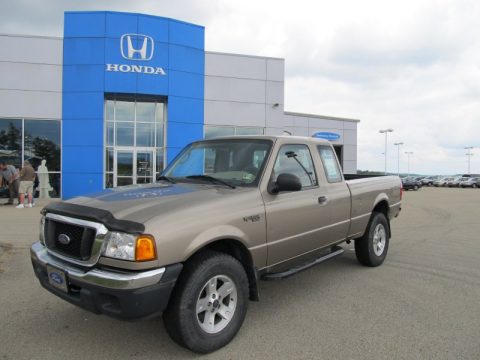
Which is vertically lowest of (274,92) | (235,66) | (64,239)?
(64,239)

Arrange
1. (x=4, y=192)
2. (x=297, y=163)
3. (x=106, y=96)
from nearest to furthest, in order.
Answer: (x=297, y=163), (x=4, y=192), (x=106, y=96)

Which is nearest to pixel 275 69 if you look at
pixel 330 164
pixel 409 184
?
pixel 330 164

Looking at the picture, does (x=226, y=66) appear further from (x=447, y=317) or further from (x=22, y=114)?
(x=447, y=317)

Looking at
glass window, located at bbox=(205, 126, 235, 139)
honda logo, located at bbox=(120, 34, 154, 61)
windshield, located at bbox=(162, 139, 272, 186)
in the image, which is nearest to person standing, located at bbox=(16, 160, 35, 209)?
honda logo, located at bbox=(120, 34, 154, 61)

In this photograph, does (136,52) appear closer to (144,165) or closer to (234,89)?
(234,89)

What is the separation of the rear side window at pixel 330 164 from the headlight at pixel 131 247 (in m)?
2.77

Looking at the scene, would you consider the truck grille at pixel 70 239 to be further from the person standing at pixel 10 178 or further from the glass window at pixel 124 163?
the glass window at pixel 124 163

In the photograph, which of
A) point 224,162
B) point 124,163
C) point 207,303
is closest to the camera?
point 207,303

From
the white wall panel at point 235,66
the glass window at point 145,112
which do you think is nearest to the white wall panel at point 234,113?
the white wall panel at point 235,66

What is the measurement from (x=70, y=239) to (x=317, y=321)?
2.51 metres

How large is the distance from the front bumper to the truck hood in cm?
43

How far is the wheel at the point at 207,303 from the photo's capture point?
3013 mm

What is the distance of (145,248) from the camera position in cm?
283

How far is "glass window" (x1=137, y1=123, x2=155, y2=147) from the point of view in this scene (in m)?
18.5
